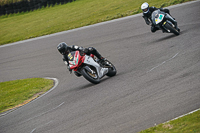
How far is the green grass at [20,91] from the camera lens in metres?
12.4

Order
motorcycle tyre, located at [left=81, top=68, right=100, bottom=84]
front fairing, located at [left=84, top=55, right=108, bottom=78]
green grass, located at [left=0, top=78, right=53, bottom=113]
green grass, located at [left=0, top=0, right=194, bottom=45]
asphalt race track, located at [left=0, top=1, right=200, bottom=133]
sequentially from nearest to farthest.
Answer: asphalt race track, located at [left=0, top=1, right=200, bottom=133], motorcycle tyre, located at [left=81, top=68, right=100, bottom=84], front fairing, located at [left=84, top=55, right=108, bottom=78], green grass, located at [left=0, top=78, right=53, bottom=113], green grass, located at [left=0, top=0, right=194, bottom=45]

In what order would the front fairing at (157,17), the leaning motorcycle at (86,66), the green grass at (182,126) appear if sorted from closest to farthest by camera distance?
the green grass at (182,126), the leaning motorcycle at (86,66), the front fairing at (157,17)

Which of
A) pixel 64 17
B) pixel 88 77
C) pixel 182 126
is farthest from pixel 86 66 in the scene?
pixel 64 17

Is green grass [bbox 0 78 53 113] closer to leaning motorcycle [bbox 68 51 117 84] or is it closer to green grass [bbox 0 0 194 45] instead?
leaning motorcycle [bbox 68 51 117 84]

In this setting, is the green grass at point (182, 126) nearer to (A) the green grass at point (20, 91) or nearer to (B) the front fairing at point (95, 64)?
(B) the front fairing at point (95, 64)

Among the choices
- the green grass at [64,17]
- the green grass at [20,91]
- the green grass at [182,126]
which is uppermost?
the green grass at [182,126]

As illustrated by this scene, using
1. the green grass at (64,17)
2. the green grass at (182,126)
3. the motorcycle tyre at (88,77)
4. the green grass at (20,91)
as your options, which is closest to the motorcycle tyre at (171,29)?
the motorcycle tyre at (88,77)

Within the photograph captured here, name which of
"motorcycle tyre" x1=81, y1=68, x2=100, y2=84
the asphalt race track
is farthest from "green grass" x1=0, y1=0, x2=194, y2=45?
"motorcycle tyre" x1=81, y1=68, x2=100, y2=84

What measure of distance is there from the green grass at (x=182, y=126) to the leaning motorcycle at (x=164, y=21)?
830 centimetres

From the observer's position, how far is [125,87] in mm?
9523

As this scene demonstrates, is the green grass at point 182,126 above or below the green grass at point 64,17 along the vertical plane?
above

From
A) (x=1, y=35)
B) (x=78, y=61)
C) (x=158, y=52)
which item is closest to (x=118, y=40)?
(x=158, y=52)

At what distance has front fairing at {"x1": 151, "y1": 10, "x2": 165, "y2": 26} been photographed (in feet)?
46.3

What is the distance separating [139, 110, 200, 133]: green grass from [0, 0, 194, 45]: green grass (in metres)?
17.4
